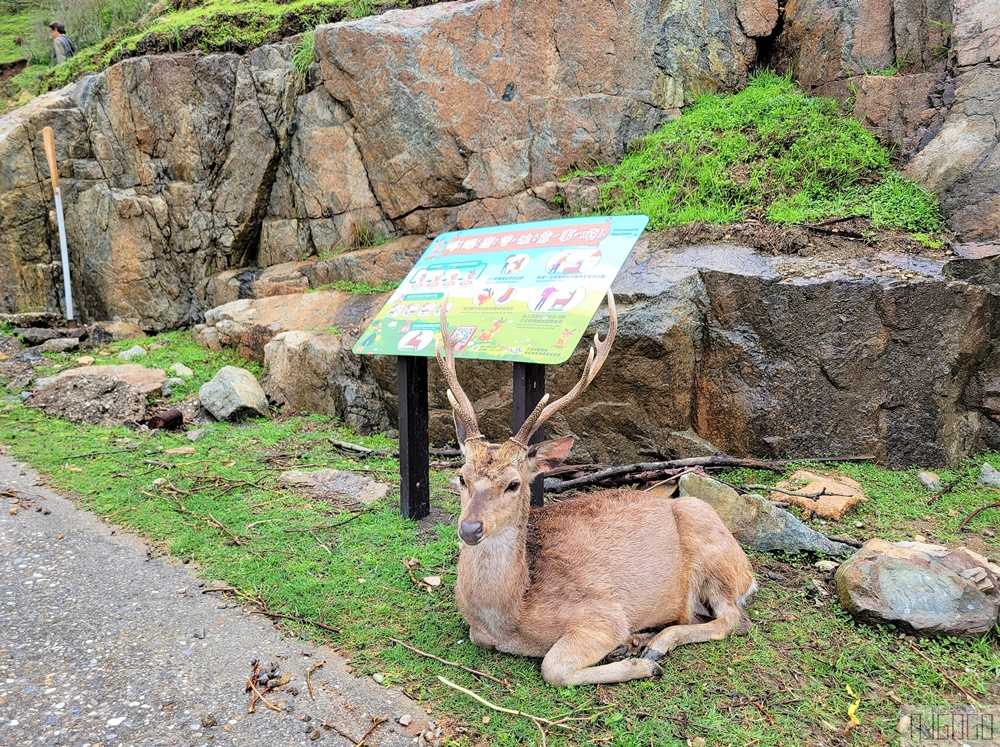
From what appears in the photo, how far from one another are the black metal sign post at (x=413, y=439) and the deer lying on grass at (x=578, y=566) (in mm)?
1059

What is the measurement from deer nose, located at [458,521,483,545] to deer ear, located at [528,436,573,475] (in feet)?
1.87

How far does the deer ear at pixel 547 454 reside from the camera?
351 cm

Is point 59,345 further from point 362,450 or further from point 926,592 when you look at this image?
point 926,592

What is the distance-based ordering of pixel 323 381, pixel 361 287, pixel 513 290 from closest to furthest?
pixel 513 290 < pixel 323 381 < pixel 361 287

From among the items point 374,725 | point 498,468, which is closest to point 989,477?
point 498,468

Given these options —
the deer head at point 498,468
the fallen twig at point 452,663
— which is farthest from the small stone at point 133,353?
the fallen twig at point 452,663

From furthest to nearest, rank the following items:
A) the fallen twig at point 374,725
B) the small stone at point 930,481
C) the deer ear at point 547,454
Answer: the small stone at point 930,481
the deer ear at point 547,454
the fallen twig at point 374,725

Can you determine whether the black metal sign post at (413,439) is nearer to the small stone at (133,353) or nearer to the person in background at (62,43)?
the small stone at (133,353)

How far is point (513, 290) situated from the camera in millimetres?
4348

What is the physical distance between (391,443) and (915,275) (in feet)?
16.4

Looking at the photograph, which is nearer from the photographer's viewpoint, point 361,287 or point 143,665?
point 143,665

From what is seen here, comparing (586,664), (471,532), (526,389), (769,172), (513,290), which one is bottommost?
(586,664)

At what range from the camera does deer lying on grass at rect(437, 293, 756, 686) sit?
126 inches

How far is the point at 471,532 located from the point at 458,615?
3.28 ft
